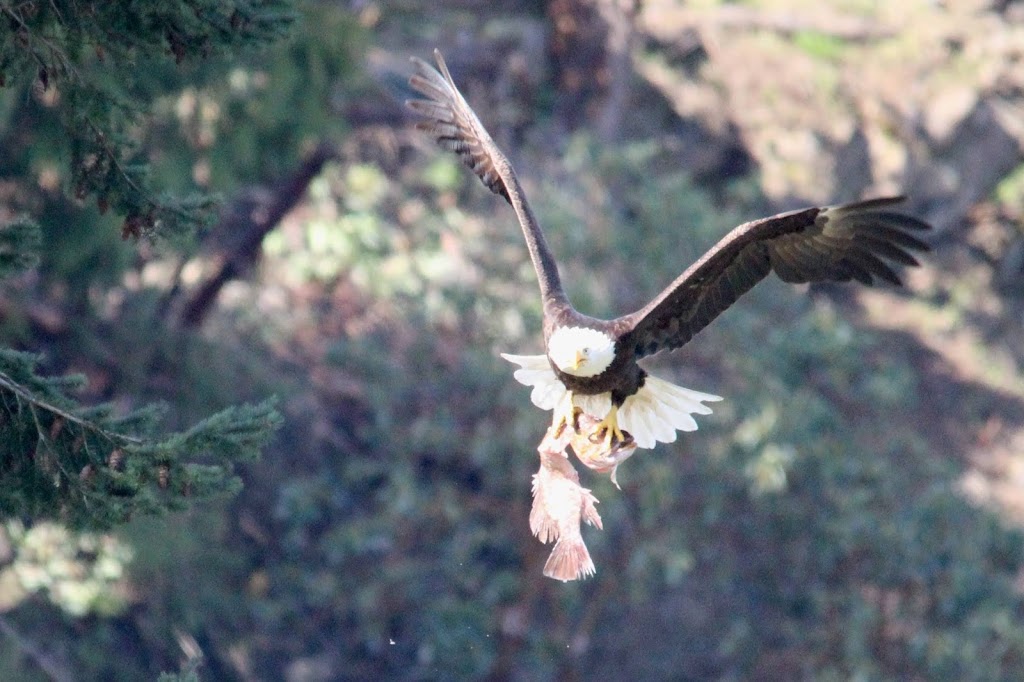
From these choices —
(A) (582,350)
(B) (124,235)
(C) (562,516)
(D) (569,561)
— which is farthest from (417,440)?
(B) (124,235)

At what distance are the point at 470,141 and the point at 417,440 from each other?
3.54 m

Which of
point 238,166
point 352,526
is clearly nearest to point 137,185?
point 238,166

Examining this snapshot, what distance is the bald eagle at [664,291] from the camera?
503 centimetres

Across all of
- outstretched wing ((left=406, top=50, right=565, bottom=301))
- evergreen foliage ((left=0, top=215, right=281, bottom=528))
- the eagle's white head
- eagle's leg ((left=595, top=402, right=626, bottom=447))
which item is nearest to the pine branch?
evergreen foliage ((left=0, top=215, right=281, bottom=528))

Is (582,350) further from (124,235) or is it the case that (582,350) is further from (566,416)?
(124,235)

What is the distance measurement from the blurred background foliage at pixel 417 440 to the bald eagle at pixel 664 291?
1254 millimetres

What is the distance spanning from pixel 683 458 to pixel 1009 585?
2.60m

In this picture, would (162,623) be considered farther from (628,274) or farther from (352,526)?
(628,274)

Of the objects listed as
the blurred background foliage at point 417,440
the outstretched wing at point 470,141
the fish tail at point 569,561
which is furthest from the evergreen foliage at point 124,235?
the blurred background foliage at point 417,440

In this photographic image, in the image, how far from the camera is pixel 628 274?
376 inches

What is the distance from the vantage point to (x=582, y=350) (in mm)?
5242

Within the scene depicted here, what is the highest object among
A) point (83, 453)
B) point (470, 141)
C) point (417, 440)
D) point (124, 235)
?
Answer: point (417, 440)

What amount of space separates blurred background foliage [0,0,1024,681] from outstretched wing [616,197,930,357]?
189cm

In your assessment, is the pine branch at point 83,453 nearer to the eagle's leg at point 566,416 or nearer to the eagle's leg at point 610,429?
the eagle's leg at point 566,416
